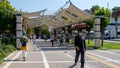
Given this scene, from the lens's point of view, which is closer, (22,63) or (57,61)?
(22,63)

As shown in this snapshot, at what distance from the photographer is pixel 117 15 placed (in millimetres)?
106125

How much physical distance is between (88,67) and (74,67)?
0.71m

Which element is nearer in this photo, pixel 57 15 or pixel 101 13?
pixel 101 13

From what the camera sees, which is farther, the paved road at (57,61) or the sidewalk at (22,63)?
the paved road at (57,61)

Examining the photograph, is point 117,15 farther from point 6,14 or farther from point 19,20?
point 19,20

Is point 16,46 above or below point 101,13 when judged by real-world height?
below

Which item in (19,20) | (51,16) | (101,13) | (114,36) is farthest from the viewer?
(114,36)

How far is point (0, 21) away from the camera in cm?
4166

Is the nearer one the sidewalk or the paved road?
the sidewalk

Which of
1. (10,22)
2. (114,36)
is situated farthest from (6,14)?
(114,36)

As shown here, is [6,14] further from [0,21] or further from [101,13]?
[101,13]

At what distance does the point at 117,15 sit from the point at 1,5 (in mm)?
68000

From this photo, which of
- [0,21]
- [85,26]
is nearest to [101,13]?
[85,26]

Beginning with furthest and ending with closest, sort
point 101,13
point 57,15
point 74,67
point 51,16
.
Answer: point 51,16, point 57,15, point 101,13, point 74,67
